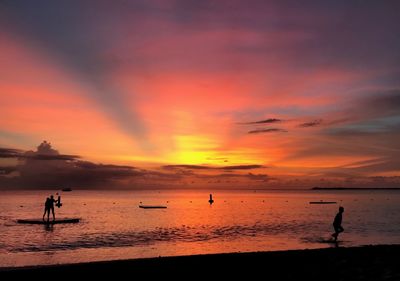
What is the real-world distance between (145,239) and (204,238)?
207 inches

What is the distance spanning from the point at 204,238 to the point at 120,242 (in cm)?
760

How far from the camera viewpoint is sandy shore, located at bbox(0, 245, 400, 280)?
14.5 meters

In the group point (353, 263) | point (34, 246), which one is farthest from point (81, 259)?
point (353, 263)

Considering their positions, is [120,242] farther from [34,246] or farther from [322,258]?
[322,258]

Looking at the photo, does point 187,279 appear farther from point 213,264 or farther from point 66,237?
point 66,237

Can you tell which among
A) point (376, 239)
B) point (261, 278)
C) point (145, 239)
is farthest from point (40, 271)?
point (376, 239)

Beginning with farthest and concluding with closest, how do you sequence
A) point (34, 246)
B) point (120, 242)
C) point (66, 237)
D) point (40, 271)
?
point (66, 237), point (120, 242), point (34, 246), point (40, 271)

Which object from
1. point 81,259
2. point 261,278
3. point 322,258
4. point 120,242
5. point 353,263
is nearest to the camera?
point 261,278

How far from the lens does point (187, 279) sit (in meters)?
14.5

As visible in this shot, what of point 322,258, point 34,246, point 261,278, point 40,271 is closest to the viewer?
point 261,278

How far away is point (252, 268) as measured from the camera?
651 inches

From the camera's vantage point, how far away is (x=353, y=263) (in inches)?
655

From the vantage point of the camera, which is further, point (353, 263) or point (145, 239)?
point (145, 239)

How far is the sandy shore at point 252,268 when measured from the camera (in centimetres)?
1452
